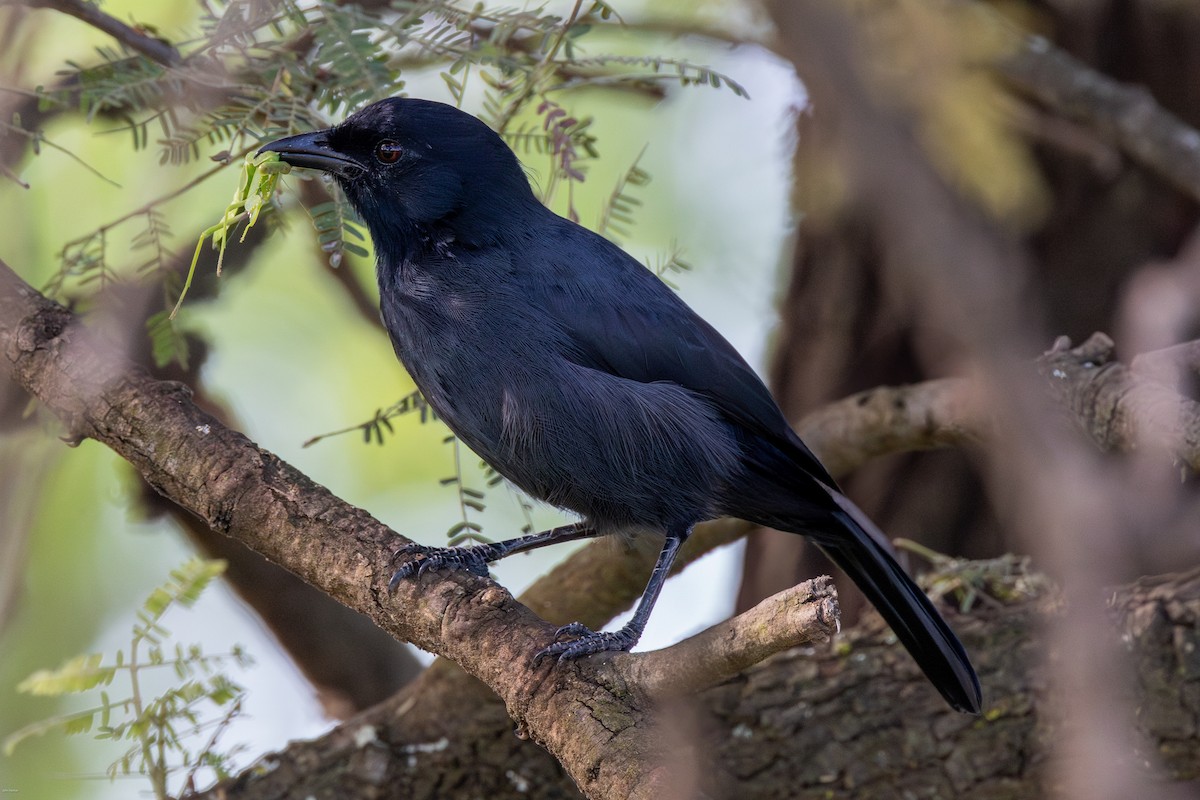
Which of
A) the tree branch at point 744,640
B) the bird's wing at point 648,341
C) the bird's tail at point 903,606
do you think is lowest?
the tree branch at point 744,640

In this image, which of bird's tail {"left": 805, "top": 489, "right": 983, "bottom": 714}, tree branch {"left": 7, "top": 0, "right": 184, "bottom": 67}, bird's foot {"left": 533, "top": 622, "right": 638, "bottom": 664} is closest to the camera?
bird's foot {"left": 533, "top": 622, "right": 638, "bottom": 664}

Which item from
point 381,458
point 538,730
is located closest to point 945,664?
point 538,730

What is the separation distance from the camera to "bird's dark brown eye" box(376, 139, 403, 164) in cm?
395

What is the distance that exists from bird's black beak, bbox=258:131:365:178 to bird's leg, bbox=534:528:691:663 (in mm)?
1507

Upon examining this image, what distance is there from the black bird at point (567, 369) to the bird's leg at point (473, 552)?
1cm

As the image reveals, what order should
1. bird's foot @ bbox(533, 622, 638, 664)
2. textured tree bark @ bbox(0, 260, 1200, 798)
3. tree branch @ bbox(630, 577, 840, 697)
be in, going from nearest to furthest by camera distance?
tree branch @ bbox(630, 577, 840, 697), bird's foot @ bbox(533, 622, 638, 664), textured tree bark @ bbox(0, 260, 1200, 798)

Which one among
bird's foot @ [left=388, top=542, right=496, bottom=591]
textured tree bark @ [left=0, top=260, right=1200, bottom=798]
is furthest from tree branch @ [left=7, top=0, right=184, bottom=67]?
bird's foot @ [left=388, top=542, right=496, bottom=591]

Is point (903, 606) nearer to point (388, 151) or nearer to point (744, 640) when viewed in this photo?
point (744, 640)

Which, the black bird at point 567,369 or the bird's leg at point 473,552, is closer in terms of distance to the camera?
the bird's leg at point 473,552

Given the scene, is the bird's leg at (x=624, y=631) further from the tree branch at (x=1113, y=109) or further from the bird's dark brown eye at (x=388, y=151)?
the tree branch at (x=1113, y=109)

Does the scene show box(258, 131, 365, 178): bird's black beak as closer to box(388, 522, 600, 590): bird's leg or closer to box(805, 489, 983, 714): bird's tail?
box(388, 522, 600, 590): bird's leg

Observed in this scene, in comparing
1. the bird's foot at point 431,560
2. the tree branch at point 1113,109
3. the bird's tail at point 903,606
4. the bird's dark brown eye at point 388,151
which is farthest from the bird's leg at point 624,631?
the tree branch at point 1113,109

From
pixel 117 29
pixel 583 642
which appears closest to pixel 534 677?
pixel 583 642

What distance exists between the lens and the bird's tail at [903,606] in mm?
3650
